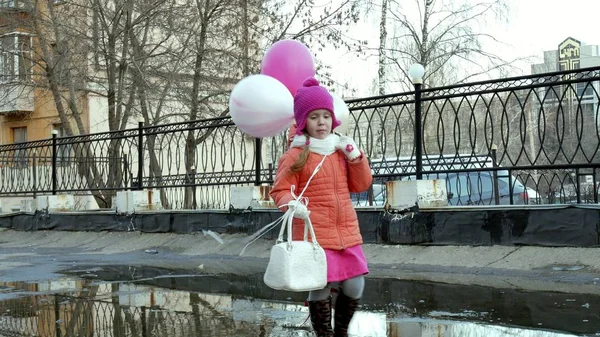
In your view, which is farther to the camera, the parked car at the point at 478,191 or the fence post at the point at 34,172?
the fence post at the point at 34,172

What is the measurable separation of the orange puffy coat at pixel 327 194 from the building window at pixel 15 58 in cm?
1666

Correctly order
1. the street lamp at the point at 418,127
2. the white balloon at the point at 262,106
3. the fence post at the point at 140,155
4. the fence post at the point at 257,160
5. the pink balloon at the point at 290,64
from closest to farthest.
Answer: the white balloon at the point at 262,106 → the pink balloon at the point at 290,64 → the street lamp at the point at 418,127 → the fence post at the point at 257,160 → the fence post at the point at 140,155

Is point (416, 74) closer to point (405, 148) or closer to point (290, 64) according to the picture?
point (405, 148)

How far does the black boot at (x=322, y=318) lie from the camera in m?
3.83

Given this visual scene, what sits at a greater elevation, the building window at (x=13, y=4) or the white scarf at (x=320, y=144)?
the building window at (x=13, y=4)

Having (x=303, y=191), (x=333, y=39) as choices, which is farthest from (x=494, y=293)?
(x=333, y=39)

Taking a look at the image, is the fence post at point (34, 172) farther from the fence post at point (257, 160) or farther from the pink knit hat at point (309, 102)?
the pink knit hat at point (309, 102)

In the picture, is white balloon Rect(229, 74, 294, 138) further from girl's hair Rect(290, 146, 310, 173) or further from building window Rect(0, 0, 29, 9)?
building window Rect(0, 0, 29, 9)

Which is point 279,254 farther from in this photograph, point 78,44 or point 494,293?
point 78,44

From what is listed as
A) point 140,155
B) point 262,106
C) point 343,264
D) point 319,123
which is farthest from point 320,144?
point 140,155

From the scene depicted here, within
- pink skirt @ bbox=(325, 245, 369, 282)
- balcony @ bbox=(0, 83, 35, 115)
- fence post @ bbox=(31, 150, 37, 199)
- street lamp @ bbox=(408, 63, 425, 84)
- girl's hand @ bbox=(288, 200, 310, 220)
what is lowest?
pink skirt @ bbox=(325, 245, 369, 282)

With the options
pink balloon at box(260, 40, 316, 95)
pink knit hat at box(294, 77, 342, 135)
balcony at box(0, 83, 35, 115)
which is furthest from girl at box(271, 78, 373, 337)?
balcony at box(0, 83, 35, 115)

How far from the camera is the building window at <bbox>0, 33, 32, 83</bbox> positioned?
62.4 feet

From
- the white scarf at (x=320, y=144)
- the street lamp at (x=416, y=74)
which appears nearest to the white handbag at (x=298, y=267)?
the white scarf at (x=320, y=144)
